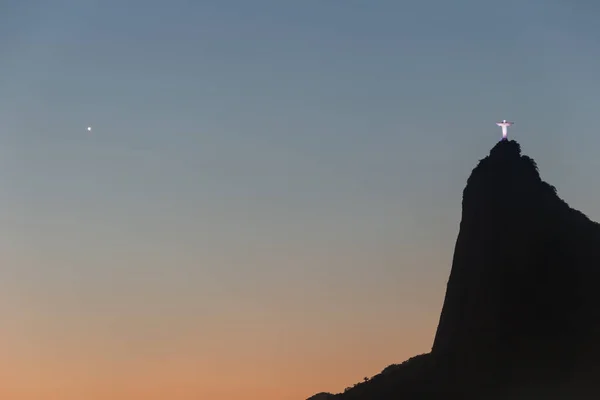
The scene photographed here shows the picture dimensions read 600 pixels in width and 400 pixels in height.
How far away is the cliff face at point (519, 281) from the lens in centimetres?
9938

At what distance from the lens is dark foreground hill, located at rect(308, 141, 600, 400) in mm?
97375

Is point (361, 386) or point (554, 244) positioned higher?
point (554, 244)

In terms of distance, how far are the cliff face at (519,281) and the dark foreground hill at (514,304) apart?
0.31ft

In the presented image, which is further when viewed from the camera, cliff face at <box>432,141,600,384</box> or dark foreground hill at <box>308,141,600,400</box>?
cliff face at <box>432,141,600,384</box>

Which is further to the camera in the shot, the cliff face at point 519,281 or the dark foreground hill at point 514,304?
the cliff face at point 519,281

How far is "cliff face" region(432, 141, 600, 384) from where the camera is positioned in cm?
9938

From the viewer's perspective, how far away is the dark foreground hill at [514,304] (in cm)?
9738

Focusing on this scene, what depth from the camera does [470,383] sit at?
9819cm

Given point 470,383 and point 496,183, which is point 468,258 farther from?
point 470,383

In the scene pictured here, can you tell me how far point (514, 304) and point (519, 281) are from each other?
2.40 metres

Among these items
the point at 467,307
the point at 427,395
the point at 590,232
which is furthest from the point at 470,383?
the point at 590,232

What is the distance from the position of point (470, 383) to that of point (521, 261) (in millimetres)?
13596

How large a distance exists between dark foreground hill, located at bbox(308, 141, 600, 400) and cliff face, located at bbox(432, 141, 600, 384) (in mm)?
96

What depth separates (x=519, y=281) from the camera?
342 ft
